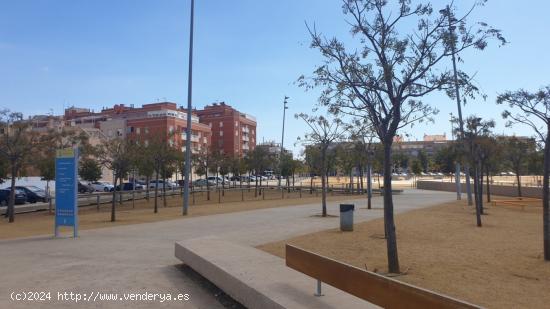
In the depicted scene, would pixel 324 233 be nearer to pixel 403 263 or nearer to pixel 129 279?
pixel 403 263

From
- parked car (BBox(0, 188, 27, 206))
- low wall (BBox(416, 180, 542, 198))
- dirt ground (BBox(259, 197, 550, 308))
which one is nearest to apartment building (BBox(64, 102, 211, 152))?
low wall (BBox(416, 180, 542, 198))

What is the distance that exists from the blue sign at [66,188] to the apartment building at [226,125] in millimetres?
105869

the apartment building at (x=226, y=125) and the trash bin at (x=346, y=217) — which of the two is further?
the apartment building at (x=226, y=125)

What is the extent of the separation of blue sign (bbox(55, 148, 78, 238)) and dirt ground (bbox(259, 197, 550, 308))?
6474 millimetres

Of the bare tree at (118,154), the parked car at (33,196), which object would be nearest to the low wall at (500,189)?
the bare tree at (118,154)

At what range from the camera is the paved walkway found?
756cm

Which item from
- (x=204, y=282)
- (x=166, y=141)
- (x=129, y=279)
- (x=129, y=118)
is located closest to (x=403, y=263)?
(x=204, y=282)

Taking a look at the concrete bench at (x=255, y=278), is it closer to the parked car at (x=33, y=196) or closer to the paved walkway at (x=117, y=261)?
the paved walkway at (x=117, y=261)

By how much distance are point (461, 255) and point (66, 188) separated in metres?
11.1

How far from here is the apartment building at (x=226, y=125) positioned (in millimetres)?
124500

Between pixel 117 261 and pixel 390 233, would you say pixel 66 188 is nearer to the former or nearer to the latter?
pixel 117 261

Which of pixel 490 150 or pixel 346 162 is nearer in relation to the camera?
pixel 490 150

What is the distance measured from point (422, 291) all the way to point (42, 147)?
2417 cm

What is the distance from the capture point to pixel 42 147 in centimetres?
2469
